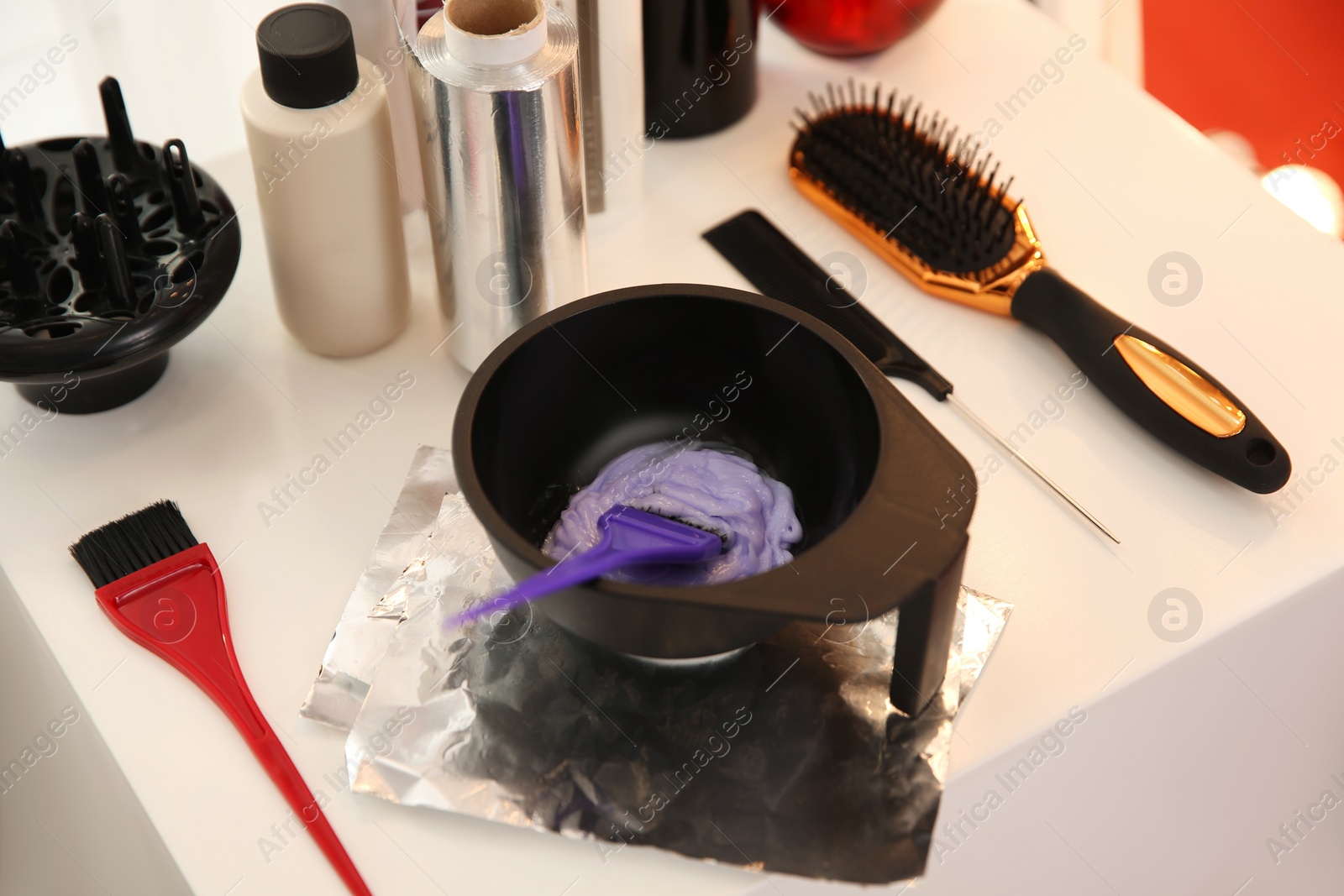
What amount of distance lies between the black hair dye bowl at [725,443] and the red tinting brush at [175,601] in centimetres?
15

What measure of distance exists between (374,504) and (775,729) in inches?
9.7

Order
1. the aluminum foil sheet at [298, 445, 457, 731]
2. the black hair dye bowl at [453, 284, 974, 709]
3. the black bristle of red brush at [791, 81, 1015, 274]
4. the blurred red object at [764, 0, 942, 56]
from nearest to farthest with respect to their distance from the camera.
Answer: the black hair dye bowl at [453, 284, 974, 709] → the aluminum foil sheet at [298, 445, 457, 731] → the black bristle of red brush at [791, 81, 1015, 274] → the blurred red object at [764, 0, 942, 56]

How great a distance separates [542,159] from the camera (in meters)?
0.61

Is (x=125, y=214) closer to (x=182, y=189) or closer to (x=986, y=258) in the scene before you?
(x=182, y=189)

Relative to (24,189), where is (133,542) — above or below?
below

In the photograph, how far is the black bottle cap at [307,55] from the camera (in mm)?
587

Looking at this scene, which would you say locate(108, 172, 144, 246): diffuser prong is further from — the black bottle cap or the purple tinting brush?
the purple tinting brush

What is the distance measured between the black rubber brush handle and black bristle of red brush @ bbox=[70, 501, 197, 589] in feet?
1.57

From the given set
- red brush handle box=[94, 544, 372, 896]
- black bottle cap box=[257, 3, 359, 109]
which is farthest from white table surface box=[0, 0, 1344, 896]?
black bottle cap box=[257, 3, 359, 109]

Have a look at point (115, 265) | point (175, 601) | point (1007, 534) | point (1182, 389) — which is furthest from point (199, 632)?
point (1182, 389)

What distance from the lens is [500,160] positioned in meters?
0.60

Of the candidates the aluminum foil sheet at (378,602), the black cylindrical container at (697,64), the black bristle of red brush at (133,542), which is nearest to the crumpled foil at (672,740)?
the aluminum foil sheet at (378,602)

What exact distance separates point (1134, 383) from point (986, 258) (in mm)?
120

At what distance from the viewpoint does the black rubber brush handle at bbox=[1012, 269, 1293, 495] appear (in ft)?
2.06
